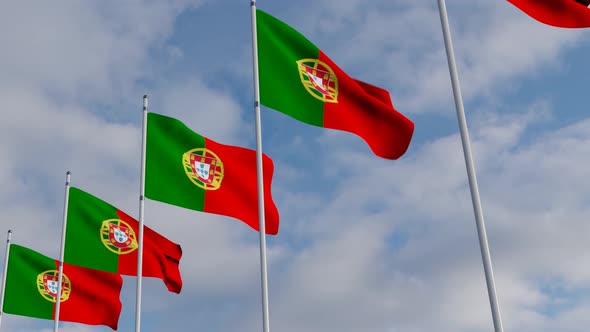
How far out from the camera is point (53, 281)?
2573cm

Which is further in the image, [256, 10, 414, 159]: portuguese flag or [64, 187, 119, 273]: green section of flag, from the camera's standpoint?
[64, 187, 119, 273]: green section of flag

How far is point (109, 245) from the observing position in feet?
72.2

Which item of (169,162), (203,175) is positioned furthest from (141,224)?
(203,175)

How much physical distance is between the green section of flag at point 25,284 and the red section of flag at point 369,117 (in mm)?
15388

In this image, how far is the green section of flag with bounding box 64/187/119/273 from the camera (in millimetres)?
22031

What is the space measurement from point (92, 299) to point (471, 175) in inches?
678

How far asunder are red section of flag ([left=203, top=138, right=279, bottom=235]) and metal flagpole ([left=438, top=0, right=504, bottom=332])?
6491mm

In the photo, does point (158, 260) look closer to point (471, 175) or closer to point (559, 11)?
point (471, 175)

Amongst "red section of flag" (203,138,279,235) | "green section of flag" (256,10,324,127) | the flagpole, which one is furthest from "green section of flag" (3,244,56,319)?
"green section of flag" (256,10,324,127)

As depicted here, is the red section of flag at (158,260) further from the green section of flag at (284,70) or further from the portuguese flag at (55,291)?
the green section of flag at (284,70)

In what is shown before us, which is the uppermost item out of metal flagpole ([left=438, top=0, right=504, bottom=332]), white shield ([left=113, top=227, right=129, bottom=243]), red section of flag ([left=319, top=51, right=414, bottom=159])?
white shield ([left=113, top=227, right=129, bottom=243])

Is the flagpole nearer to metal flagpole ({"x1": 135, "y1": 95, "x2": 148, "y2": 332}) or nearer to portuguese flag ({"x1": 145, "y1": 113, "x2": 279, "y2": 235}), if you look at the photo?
portuguese flag ({"x1": 145, "y1": 113, "x2": 279, "y2": 235})

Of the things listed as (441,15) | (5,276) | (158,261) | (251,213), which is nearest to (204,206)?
(251,213)

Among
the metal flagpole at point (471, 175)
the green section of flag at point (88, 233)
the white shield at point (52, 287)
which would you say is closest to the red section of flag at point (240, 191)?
the green section of flag at point (88, 233)
